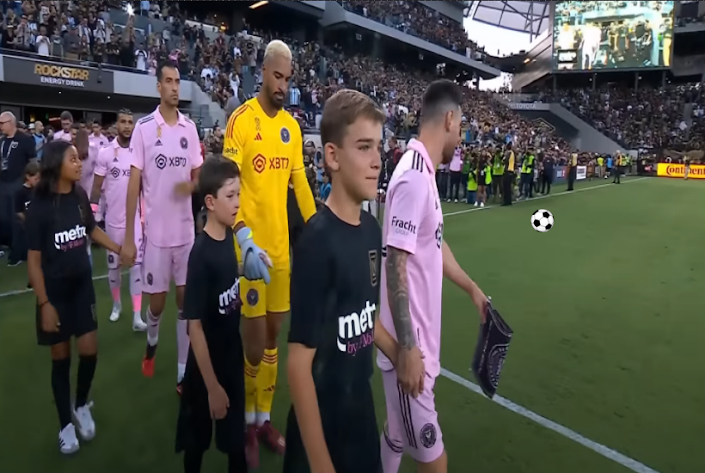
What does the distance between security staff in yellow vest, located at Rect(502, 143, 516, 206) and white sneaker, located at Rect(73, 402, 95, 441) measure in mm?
17333

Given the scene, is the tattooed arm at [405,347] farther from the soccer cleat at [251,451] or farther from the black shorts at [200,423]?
the soccer cleat at [251,451]

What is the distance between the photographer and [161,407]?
4.43 metres

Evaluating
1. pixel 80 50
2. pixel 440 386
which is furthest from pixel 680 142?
pixel 440 386

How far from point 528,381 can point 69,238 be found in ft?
13.2

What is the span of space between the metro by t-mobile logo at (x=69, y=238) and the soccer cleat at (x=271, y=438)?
6.00 feet

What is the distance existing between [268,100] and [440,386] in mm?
2907

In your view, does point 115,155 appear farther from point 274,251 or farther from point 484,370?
point 484,370

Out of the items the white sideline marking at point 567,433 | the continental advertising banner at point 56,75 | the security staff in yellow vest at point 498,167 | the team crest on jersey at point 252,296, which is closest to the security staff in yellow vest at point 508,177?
the security staff in yellow vest at point 498,167

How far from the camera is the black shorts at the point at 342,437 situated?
1.90 m

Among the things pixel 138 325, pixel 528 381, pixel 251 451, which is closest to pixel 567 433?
pixel 528 381

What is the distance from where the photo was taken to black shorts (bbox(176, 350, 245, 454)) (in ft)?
9.64

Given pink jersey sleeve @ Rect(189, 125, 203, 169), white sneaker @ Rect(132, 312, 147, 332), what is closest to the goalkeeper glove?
pink jersey sleeve @ Rect(189, 125, 203, 169)

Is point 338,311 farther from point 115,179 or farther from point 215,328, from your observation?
point 115,179

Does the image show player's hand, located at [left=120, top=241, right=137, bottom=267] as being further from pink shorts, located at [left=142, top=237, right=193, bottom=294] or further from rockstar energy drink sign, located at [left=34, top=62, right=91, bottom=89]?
rockstar energy drink sign, located at [left=34, top=62, right=91, bottom=89]
